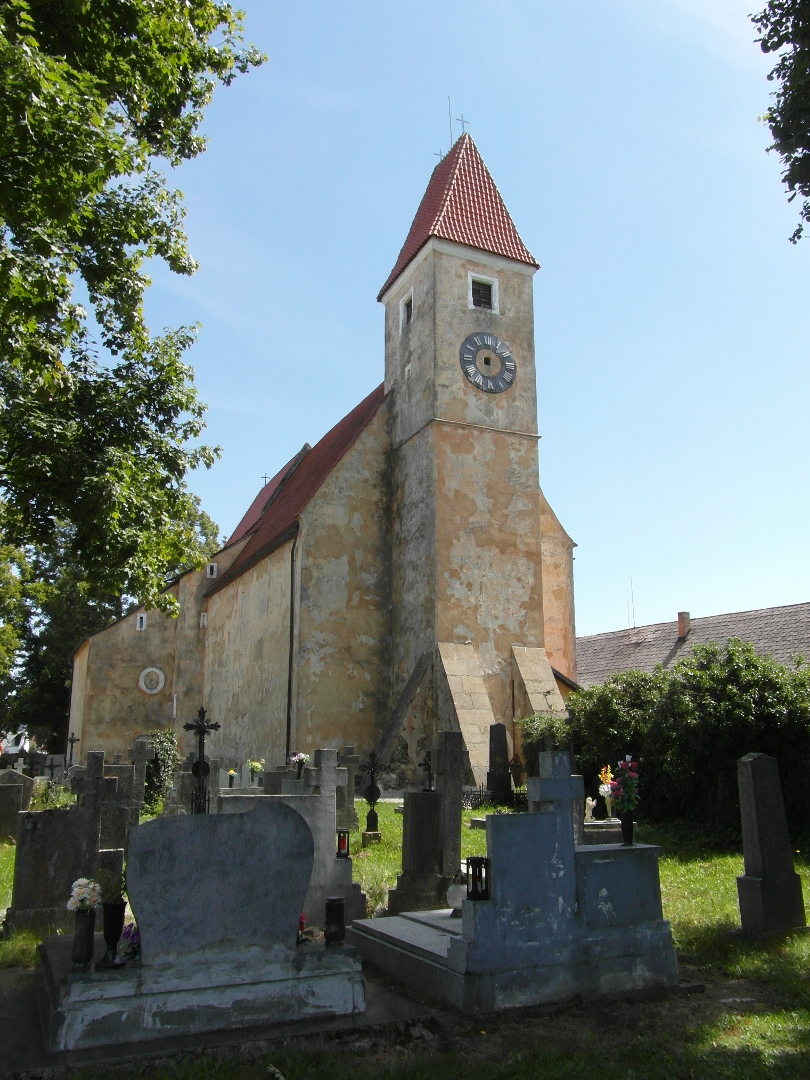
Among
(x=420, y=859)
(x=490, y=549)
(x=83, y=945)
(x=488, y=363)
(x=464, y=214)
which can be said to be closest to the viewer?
(x=83, y=945)

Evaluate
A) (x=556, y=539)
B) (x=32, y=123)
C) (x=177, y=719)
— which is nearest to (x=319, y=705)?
(x=556, y=539)

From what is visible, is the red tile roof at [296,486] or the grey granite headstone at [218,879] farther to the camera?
the red tile roof at [296,486]

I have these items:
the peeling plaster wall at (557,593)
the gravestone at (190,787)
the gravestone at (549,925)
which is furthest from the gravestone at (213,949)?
the peeling plaster wall at (557,593)

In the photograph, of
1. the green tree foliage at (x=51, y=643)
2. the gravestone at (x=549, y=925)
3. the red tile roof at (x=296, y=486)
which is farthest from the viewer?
the green tree foliage at (x=51, y=643)

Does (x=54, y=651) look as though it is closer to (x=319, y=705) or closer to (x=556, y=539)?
Answer: (x=319, y=705)

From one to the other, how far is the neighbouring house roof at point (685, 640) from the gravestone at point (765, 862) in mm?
13216

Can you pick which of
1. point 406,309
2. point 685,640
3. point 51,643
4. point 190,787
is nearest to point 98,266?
point 190,787

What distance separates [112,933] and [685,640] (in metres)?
26.3

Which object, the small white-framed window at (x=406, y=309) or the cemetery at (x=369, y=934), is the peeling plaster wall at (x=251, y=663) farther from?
the cemetery at (x=369, y=934)

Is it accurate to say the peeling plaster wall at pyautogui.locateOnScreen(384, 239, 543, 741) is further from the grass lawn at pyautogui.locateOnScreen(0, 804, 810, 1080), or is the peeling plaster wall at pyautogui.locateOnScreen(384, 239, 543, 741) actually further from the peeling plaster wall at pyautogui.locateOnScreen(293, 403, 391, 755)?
the grass lawn at pyautogui.locateOnScreen(0, 804, 810, 1080)

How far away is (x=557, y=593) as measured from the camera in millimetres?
23953

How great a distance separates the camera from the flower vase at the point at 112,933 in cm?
457

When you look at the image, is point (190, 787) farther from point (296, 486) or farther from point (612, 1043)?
point (296, 486)

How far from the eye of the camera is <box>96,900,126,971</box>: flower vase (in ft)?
15.0
